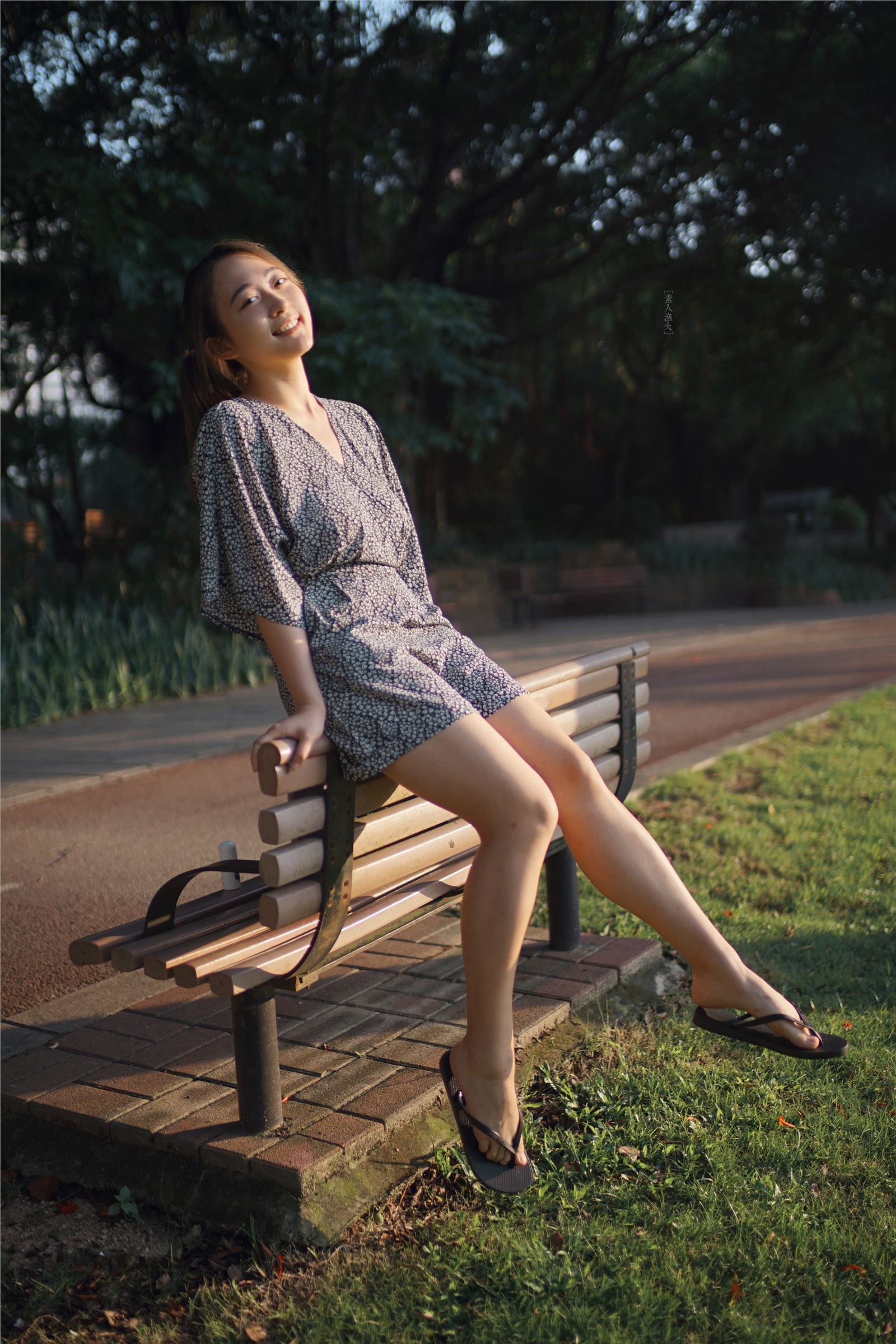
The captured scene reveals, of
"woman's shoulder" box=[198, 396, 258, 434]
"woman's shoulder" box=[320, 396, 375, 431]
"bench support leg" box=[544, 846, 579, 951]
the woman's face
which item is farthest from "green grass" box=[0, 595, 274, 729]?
"woman's shoulder" box=[198, 396, 258, 434]

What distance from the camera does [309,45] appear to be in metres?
13.1

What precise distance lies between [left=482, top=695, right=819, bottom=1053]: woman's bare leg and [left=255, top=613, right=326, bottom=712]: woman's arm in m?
0.45

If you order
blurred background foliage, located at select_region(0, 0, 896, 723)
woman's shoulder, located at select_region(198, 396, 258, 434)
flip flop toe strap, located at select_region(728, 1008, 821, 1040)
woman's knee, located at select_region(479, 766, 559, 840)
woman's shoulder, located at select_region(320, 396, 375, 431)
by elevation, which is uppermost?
blurred background foliage, located at select_region(0, 0, 896, 723)

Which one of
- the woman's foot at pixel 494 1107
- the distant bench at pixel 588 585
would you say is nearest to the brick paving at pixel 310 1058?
the woman's foot at pixel 494 1107

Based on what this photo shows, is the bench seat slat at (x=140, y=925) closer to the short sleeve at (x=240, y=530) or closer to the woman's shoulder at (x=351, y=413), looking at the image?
the short sleeve at (x=240, y=530)

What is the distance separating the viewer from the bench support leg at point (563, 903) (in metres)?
3.27

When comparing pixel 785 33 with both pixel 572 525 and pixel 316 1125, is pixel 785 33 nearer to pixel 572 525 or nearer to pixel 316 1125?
pixel 572 525

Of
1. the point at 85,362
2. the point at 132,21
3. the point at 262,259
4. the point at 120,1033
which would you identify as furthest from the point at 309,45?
the point at 120,1033

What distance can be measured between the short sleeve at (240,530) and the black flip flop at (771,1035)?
1.27 metres

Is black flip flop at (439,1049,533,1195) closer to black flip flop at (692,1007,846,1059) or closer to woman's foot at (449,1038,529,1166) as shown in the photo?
woman's foot at (449,1038,529,1166)

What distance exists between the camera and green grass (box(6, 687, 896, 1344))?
1861 mm

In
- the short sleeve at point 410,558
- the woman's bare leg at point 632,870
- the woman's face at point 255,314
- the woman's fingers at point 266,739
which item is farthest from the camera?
the short sleeve at point 410,558

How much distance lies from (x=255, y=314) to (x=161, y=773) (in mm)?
4641

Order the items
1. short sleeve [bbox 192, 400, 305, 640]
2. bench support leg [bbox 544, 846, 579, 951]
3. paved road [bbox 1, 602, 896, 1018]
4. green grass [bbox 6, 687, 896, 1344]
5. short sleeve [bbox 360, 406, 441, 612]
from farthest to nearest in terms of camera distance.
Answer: paved road [bbox 1, 602, 896, 1018] < bench support leg [bbox 544, 846, 579, 951] < short sleeve [bbox 360, 406, 441, 612] < short sleeve [bbox 192, 400, 305, 640] < green grass [bbox 6, 687, 896, 1344]
